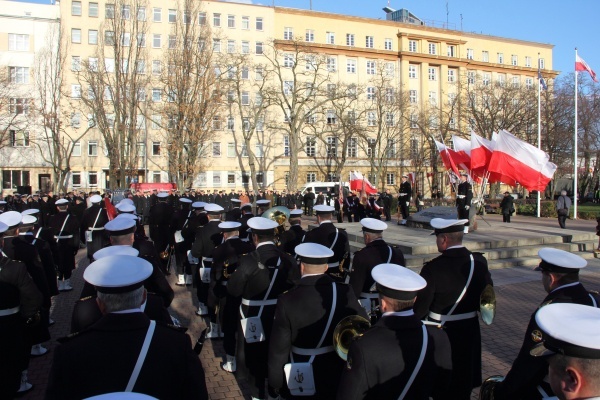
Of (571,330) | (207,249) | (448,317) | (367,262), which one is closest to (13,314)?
(207,249)

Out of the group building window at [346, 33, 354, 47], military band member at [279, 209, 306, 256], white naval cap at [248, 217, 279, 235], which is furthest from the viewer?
building window at [346, 33, 354, 47]

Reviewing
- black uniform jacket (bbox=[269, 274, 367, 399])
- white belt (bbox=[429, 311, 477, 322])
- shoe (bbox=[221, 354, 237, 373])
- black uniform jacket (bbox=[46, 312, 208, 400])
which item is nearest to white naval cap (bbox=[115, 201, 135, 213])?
shoe (bbox=[221, 354, 237, 373])

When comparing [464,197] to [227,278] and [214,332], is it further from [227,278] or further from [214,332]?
[227,278]

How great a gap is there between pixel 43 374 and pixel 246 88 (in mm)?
52033

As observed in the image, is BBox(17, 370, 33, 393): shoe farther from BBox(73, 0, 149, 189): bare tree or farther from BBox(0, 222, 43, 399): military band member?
BBox(73, 0, 149, 189): bare tree

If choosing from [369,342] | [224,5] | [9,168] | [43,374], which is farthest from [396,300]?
[224,5]

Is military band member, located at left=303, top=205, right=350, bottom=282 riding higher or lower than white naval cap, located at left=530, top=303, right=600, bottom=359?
lower

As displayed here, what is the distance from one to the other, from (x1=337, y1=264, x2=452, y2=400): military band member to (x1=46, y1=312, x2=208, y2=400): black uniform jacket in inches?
34.8

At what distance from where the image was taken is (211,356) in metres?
6.79

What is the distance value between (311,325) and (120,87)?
3983 cm

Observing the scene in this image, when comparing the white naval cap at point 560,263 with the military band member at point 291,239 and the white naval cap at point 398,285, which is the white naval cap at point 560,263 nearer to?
the white naval cap at point 398,285

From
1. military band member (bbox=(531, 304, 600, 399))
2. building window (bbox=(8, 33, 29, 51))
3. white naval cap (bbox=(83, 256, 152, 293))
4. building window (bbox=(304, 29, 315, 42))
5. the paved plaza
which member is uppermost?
building window (bbox=(304, 29, 315, 42))

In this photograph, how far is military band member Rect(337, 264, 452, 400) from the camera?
8.95 feet

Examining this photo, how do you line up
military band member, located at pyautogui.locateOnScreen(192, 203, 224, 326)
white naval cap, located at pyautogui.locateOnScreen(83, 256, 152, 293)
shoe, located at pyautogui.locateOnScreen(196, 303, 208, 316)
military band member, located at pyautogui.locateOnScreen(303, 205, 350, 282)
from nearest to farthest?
white naval cap, located at pyautogui.locateOnScreen(83, 256, 152, 293) → military band member, located at pyautogui.locateOnScreen(303, 205, 350, 282) → military band member, located at pyautogui.locateOnScreen(192, 203, 224, 326) → shoe, located at pyautogui.locateOnScreen(196, 303, 208, 316)
